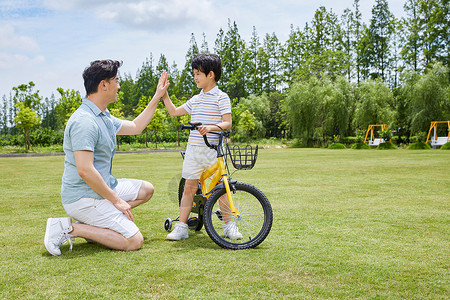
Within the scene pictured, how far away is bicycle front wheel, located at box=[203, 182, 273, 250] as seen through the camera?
3498 millimetres

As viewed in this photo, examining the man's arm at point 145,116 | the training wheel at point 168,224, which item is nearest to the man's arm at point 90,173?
the man's arm at point 145,116

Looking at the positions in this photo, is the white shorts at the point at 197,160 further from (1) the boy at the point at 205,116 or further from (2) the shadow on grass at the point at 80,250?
(2) the shadow on grass at the point at 80,250

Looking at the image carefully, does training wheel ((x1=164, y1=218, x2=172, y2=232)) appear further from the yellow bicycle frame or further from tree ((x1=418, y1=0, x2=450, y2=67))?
tree ((x1=418, y1=0, x2=450, y2=67))

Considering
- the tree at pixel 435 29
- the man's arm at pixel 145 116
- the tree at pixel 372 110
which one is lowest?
the man's arm at pixel 145 116

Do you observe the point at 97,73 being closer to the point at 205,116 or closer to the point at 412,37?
the point at 205,116

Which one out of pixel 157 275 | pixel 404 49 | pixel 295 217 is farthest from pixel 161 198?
pixel 404 49

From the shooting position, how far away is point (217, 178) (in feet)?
12.3

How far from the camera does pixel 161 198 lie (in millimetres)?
6703

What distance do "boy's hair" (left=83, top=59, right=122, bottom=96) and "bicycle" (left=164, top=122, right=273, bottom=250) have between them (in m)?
0.77

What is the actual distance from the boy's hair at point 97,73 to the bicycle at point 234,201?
0.77 meters

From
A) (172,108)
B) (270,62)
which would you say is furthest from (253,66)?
(172,108)

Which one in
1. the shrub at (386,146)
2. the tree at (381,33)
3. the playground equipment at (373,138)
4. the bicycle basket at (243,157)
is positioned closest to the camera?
the bicycle basket at (243,157)

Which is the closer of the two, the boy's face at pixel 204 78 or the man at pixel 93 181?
the man at pixel 93 181

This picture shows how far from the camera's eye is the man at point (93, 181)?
3.23 meters
